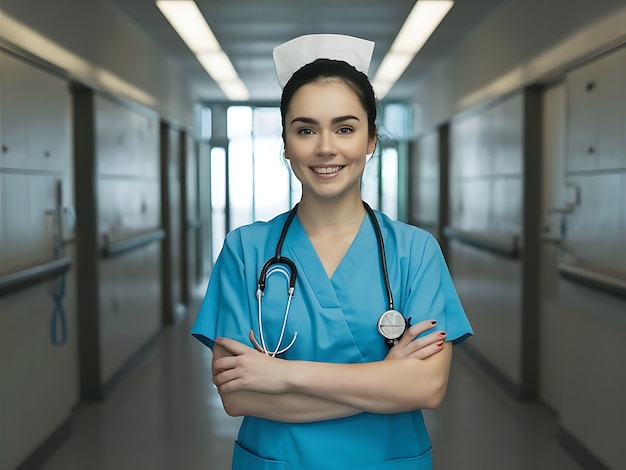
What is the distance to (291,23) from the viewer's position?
6207 millimetres

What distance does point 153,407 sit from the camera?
500cm

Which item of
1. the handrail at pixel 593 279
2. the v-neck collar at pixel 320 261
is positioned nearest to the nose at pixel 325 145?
the v-neck collar at pixel 320 261

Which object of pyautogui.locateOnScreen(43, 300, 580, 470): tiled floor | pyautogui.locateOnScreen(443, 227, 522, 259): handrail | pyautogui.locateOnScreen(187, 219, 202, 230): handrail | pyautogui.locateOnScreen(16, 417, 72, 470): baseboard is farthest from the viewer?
pyautogui.locateOnScreen(187, 219, 202, 230): handrail

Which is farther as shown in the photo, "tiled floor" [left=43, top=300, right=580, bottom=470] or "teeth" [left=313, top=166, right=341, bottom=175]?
"tiled floor" [left=43, top=300, right=580, bottom=470]

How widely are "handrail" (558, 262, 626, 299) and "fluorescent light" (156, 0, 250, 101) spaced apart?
3.06 m

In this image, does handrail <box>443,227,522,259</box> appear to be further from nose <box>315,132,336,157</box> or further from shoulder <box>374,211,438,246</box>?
nose <box>315,132,336,157</box>

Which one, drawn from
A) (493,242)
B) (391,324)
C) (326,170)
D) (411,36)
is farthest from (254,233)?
(411,36)

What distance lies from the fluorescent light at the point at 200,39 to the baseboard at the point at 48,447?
288 cm

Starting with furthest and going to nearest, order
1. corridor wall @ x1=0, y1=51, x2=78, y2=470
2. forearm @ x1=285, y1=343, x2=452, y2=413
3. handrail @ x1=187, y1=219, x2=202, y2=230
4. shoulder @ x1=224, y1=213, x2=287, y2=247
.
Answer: handrail @ x1=187, y1=219, x2=202, y2=230, corridor wall @ x1=0, y1=51, x2=78, y2=470, shoulder @ x1=224, y1=213, x2=287, y2=247, forearm @ x1=285, y1=343, x2=452, y2=413

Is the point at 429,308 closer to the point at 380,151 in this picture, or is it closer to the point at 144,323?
the point at 380,151

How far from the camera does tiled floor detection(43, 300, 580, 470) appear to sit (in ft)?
13.0

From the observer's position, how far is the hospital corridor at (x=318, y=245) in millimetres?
1582

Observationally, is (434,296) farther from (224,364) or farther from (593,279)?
(593,279)

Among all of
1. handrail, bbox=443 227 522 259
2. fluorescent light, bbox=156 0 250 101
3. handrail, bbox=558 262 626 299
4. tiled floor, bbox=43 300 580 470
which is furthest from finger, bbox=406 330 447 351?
fluorescent light, bbox=156 0 250 101
